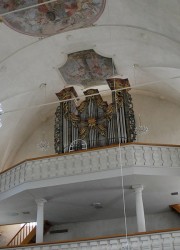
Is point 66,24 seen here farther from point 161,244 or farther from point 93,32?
point 161,244

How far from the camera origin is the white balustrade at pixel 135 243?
37.0 ft

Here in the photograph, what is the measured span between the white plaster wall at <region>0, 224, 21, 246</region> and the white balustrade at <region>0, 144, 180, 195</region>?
564 cm

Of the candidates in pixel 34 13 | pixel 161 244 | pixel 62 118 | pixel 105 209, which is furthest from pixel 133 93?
pixel 161 244

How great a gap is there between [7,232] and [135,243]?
32.8 feet

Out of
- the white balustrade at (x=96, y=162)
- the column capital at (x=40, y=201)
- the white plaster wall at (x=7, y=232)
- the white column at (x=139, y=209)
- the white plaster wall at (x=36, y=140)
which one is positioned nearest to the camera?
the white column at (x=139, y=209)

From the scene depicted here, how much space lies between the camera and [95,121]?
15867 millimetres

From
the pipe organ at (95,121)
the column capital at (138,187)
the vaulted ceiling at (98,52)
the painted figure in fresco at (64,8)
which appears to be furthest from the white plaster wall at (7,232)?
the painted figure in fresco at (64,8)

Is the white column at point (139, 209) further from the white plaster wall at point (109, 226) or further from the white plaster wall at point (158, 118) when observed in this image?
the white plaster wall at point (158, 118)

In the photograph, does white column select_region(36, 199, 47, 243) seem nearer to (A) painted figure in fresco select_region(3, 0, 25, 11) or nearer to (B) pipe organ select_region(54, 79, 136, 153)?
(B) pipe organ select_region(54, 79, 136, 153)

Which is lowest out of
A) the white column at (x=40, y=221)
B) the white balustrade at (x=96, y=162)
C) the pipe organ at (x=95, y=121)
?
the white column at (x=40, y=221)

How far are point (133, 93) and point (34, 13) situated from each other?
23.3ft

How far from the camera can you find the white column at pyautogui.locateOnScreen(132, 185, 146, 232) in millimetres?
13102

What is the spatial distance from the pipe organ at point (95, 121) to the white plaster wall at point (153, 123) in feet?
7.30

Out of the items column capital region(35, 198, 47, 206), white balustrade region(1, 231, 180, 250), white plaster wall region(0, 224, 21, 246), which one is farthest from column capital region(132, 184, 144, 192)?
white plaster wall region(0, 224, 21, 246)
